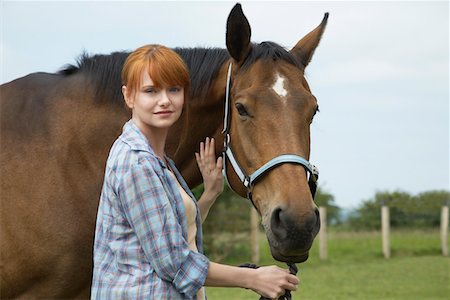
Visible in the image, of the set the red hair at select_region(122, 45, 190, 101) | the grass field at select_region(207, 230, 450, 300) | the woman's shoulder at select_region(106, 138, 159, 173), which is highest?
the red hair at select_region(122, 45, 190, 101)

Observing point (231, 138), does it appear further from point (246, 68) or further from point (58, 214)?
point (58, 214)

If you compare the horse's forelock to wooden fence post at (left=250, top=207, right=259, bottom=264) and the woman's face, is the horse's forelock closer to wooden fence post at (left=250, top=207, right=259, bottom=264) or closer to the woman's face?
the woman's face

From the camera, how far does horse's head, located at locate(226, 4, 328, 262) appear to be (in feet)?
8.84

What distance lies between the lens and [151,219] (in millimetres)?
2295

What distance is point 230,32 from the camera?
341 cm

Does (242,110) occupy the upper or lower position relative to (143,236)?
upper

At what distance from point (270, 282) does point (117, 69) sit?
1.91 m

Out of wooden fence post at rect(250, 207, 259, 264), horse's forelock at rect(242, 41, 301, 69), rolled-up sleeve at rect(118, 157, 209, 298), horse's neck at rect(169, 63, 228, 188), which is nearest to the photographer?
rolled-up sleeve at rect(118, 157, 209, 298)

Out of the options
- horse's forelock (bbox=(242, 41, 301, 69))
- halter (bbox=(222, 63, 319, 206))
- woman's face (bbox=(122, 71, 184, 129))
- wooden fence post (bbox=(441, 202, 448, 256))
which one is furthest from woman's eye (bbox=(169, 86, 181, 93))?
wooden fence post (bbox=(441, 202, 448, 256))

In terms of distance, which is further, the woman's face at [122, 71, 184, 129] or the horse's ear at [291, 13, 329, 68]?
the horse's ear at [291, 13, 329, 68]

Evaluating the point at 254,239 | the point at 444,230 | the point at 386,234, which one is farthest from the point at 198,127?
the point at 444,230

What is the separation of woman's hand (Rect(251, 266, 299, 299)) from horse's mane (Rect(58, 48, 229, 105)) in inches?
58.7

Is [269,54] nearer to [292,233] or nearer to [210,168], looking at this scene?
[210,168]

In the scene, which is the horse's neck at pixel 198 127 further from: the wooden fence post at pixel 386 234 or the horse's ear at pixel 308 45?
the wooden fence post at pixel 386 234
